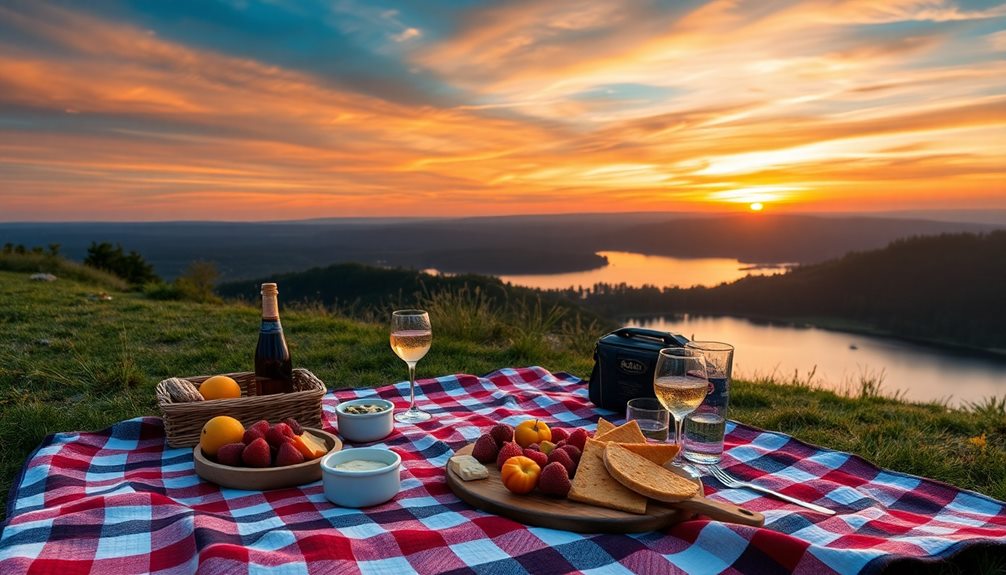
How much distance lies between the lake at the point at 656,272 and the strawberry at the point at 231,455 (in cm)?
3959

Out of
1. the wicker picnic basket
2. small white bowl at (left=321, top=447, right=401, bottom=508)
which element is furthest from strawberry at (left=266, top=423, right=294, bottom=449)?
the wicker picnic basket

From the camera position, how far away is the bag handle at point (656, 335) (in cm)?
325

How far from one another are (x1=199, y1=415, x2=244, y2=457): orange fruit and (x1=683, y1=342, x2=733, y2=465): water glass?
1878 mm

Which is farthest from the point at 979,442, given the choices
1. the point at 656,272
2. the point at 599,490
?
the point at 656,272

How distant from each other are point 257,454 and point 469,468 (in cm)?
82

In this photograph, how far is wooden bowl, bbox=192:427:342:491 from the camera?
7.75 ft

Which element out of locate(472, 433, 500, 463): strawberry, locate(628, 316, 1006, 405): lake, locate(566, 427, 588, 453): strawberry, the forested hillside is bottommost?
locate(628, 316, 1006, 405): lake

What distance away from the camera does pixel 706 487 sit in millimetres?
2482

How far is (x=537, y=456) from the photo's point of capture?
7.34 feet

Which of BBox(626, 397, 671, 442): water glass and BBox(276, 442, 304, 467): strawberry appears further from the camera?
BBox(626, 397, 671, 442): water glass

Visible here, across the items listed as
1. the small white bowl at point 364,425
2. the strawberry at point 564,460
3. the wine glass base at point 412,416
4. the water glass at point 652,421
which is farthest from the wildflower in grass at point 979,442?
A: the small white bowl at point 364,425

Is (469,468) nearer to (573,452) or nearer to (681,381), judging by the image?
(573,452)

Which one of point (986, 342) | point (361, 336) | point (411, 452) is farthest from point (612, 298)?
point (411, 452)

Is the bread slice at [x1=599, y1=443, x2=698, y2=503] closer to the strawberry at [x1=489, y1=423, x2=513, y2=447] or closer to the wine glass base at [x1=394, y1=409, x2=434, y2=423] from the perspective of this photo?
the strawberry at [x1=489, y1=423, x2=513, y2=447]
